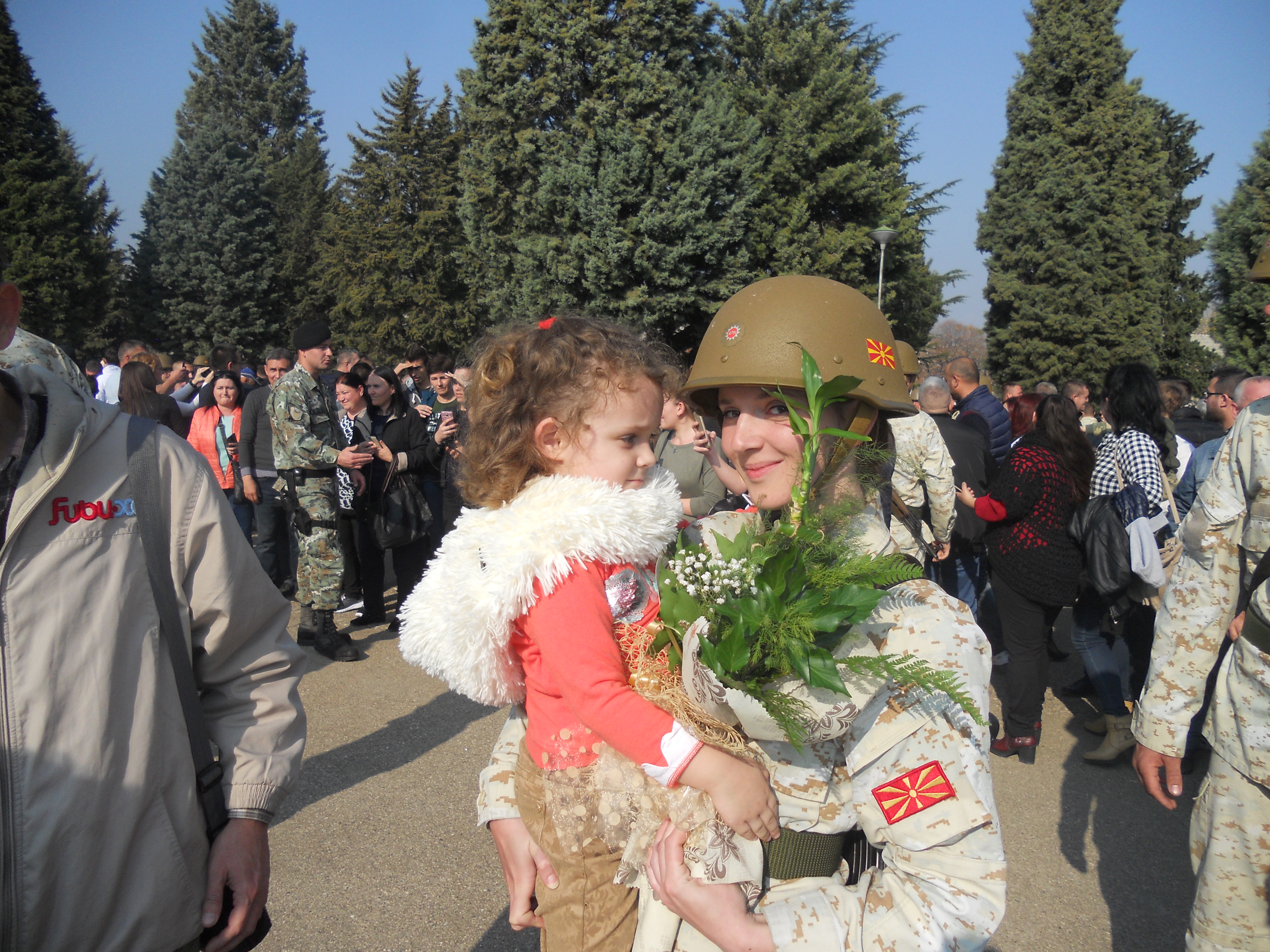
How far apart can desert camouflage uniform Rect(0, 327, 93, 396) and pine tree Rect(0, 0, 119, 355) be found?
1232 inches

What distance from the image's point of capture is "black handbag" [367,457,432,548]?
296 inches

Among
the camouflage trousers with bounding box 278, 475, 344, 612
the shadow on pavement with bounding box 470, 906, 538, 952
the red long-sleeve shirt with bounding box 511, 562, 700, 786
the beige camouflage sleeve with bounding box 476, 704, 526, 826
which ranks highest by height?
the red long-sleeve shirt with bounding box 511, 562, 700, 786

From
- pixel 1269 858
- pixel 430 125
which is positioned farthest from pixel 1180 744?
pixel 430 125

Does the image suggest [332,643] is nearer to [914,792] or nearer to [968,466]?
[968,466]

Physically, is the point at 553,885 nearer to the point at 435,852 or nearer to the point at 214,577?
the point at 214,577

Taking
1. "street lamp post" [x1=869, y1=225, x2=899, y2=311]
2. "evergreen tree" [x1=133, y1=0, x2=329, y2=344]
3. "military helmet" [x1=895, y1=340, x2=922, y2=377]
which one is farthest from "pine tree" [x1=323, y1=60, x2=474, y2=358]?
"military helmet" [x1=895, y1=340, x2=922, y2=377]

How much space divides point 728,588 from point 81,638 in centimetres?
127

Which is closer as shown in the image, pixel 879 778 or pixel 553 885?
pixel 879 778

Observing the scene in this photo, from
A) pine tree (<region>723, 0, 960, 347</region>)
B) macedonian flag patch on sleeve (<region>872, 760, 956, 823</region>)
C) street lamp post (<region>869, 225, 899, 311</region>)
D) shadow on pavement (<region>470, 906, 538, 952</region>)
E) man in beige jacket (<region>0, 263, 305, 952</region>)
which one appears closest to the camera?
macedonian flag patch on sleeve (<region>872, 760, 956, 823</region>)

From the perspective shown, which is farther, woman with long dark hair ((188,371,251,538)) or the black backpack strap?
woman with long dark hair ((188,371,251,538))

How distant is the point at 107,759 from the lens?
5.20 ft

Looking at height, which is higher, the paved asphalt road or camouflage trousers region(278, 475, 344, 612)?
camouflage trousers region(278, 475, 344, 612)

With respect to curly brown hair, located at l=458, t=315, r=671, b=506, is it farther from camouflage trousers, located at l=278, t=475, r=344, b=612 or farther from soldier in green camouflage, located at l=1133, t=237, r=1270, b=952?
camouflage trousers, located at l=278, t=475, r=344, b=612

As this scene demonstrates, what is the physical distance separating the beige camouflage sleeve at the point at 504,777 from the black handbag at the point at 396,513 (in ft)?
19.1
